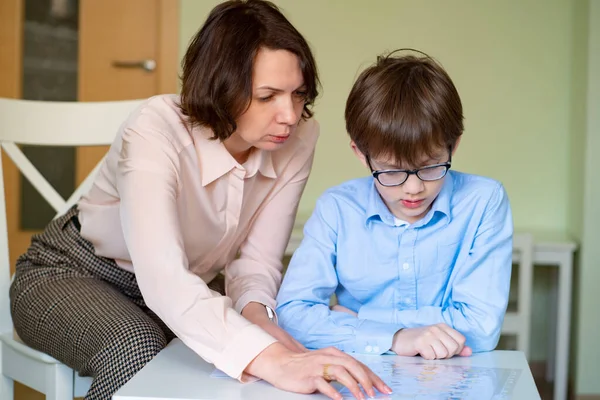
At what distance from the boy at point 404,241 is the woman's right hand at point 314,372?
202mm

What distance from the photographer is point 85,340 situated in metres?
1.44

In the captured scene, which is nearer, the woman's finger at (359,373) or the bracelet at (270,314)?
the woman's finger at (359,373)

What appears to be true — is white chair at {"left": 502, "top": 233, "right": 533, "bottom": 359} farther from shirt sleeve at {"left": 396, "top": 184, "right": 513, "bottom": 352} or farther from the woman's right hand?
the woman's right hand

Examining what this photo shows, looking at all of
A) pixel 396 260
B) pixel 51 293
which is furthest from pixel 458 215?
pixel 51 293

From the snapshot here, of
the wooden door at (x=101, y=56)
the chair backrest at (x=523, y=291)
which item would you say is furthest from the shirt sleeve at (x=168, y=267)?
the wooden door at (x=101, y=56)

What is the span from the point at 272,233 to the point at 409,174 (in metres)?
0.48

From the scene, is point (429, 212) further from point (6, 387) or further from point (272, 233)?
point (6, 387)

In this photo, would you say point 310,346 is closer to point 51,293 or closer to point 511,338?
point 51,293

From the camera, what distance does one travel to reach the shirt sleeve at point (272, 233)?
1679 millimetres

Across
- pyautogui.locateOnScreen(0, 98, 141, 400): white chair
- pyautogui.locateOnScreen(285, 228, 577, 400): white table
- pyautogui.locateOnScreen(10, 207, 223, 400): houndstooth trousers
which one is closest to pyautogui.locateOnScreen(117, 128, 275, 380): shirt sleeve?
pyautogui.locateOnScreen(10, 207, 223, 400): houndstooth trousers

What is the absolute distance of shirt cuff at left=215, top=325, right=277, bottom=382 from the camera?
109 centimetres

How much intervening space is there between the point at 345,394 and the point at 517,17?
101 inches

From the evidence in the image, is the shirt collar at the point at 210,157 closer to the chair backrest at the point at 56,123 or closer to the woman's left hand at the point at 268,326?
the woman's left hand at the point at 268,326

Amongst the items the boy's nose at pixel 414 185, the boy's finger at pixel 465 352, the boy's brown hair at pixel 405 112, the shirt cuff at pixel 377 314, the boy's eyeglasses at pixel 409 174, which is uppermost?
the boy's brown hair at pixel 405 112
